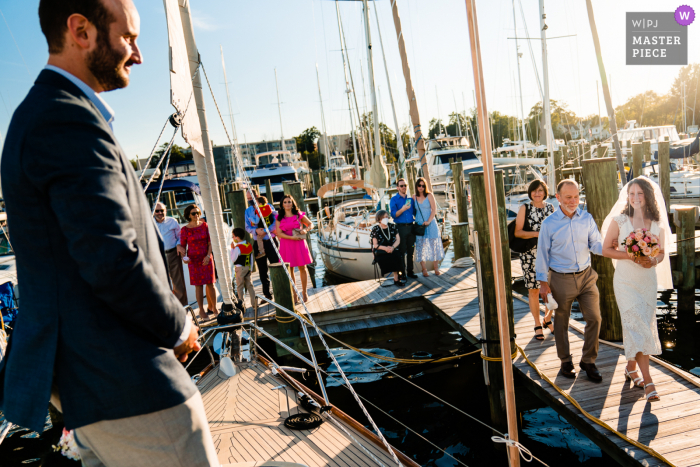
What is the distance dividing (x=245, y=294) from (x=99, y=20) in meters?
7.18

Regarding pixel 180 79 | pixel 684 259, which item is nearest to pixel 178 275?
pixel 180 79

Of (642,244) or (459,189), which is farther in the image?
(459,189)

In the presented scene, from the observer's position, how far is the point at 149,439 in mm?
1146

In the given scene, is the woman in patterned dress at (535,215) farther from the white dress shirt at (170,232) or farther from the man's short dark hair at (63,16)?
the white dress shirt at (170,232)

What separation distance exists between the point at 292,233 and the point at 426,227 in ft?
7.76

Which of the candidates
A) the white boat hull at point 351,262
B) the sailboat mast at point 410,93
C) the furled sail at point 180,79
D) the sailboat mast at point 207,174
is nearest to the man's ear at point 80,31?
the furled sail at point 180,79

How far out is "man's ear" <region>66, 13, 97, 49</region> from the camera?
107cm

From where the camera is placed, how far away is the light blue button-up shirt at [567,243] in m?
4.01

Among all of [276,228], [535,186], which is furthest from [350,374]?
[535,186]

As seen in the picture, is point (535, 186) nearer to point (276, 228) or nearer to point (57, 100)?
point (276, 228)

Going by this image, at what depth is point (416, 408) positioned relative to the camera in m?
5.45

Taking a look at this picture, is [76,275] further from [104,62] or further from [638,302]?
[638,302]

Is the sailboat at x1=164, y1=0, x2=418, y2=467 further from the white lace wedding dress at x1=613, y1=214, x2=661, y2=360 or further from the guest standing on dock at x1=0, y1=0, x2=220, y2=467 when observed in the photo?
the white lace wedding dress at x1=613, y1=214, x2=661, y2=360

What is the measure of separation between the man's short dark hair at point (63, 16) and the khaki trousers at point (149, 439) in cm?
94
